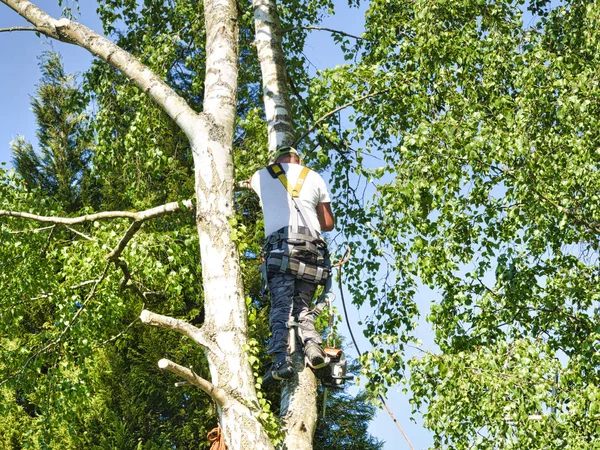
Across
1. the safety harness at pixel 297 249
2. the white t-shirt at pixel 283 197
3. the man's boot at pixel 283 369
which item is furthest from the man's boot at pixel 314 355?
the white t-shirt at pixel 283 197

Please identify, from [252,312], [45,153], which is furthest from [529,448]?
[45,153]

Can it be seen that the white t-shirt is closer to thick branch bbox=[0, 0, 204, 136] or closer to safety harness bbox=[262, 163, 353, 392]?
safety harness bbox=[262, 163, 353, 392]

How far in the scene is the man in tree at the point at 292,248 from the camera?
15.2 feet

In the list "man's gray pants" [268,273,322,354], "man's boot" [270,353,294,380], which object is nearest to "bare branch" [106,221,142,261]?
"man's gray pants" [268,273,322,354]

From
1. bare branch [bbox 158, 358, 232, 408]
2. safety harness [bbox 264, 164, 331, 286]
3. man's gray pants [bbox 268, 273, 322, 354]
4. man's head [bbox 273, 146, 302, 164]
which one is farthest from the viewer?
man's head [bbox 273, 146, 302, 164]

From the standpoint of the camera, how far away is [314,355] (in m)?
4.49

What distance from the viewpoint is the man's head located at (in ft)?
17.0

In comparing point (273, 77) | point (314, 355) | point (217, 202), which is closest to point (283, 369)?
point (314, 355)

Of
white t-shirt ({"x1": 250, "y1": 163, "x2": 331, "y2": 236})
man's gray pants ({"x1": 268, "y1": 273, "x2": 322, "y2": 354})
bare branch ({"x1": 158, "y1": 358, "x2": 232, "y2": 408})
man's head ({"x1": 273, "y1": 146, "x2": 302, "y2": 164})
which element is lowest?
bare branch ({"x1": 158, "y1": 358, "x2": 232, "y2": 408})

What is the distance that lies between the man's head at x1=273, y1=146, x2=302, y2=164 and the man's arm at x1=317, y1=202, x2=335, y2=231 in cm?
34

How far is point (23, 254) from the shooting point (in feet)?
23.2

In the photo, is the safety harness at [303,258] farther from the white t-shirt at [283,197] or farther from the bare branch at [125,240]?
the bare branch at [125,240]

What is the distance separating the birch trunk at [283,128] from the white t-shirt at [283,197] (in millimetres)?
544

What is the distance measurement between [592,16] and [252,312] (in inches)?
157
